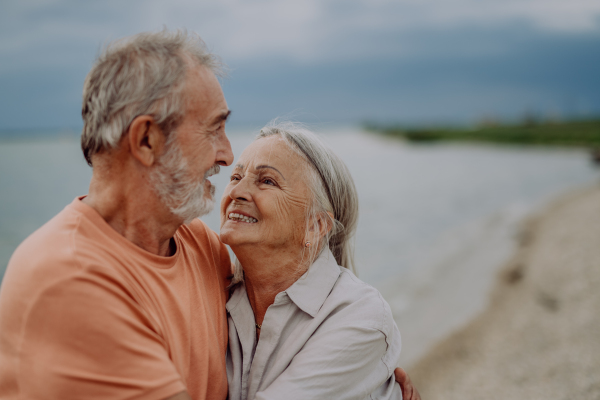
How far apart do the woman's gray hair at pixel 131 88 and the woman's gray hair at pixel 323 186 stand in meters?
0.86

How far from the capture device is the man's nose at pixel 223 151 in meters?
2.12

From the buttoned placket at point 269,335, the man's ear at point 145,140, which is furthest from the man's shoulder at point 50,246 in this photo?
the buttoned placket at point 269,335

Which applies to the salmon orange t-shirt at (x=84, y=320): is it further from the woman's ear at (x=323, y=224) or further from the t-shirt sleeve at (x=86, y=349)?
the woman's ear at (x=323, y=224)

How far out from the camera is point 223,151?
7.01ft

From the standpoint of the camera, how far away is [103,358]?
154 centimetres

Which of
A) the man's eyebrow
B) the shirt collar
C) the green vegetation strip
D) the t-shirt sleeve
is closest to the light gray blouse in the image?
the shirt collar

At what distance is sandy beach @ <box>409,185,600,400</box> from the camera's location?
5.59 metres

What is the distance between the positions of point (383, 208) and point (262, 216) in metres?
21.4

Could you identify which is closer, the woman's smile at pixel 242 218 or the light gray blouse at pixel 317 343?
the light gray blouse at pixel 317 343

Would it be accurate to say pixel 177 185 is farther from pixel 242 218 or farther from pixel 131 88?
pixel 242 218

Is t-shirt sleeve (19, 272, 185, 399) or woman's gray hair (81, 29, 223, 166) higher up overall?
woman's gray hair (81, 29, 223, 166)

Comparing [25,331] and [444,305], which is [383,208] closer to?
[444,305]

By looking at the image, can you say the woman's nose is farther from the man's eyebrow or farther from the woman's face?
the man's eyebrow

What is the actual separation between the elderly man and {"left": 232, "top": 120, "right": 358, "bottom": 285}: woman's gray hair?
0.56 m
